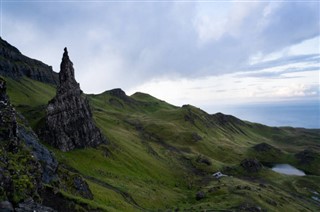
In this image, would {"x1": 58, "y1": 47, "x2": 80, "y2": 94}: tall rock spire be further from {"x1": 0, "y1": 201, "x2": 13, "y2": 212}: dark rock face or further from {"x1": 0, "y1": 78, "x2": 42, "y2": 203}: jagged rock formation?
{"x1": 0, "y1": 201, "x2": 13, "y2": 212}: dark rock face

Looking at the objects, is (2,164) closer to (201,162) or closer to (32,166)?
(32,166)

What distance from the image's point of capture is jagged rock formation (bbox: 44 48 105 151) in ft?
381

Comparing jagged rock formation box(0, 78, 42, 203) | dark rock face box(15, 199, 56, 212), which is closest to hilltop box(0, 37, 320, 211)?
jagged rock formation box(0, 78, 42, 203)

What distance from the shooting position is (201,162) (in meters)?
192

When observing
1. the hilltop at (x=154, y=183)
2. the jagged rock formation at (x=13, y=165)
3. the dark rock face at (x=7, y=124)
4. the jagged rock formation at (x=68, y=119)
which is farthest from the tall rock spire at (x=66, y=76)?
the jagged rock formation at (x=13, y=165)

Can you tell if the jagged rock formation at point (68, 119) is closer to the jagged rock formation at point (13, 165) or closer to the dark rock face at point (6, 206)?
the jagged rock formation at point (13, 165)

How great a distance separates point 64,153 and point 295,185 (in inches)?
5263

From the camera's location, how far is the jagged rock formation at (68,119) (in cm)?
11612

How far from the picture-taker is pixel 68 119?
125 m

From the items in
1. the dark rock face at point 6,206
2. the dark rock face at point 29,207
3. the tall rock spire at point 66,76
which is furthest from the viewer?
the tall rock spire at point 66,76

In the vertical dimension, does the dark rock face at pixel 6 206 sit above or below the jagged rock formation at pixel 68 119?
below

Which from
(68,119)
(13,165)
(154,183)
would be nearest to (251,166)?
(154,183)

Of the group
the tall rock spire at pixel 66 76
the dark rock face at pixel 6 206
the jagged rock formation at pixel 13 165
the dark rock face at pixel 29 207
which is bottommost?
the dark rock face at pixel 29 207

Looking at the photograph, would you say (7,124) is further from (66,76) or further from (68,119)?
(66,76)
